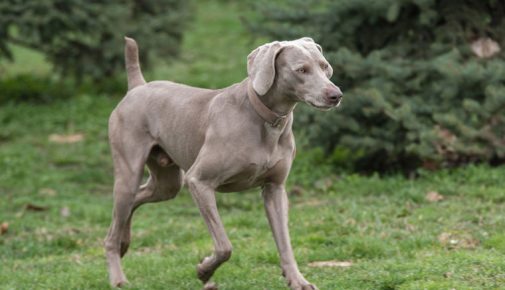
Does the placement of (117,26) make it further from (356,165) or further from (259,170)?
(259,170)

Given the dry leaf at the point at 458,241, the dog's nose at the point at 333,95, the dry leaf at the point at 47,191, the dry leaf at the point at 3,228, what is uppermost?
the dog's nose at the point at 333,95

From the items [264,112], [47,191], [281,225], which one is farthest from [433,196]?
[47,191]

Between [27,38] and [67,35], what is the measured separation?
1.00 m

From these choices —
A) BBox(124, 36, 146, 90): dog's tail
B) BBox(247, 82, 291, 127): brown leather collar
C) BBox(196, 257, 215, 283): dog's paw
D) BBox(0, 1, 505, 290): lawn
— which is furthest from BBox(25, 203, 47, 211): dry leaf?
BBox(247, 82, 291, 127): brown leather collar

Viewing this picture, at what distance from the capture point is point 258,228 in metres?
9.38

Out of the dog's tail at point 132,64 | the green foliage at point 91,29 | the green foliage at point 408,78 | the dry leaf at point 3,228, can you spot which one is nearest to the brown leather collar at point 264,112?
the dog's tail at point 132,64

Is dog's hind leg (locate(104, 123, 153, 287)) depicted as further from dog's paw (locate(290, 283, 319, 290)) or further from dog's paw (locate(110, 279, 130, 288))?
dog's paw (locate(290, 283, 319, 290))

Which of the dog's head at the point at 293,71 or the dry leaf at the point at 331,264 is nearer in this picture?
the dog's head at the point at 293,71

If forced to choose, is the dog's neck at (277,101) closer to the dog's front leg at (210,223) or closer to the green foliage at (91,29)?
the dog's front leg at (210,223)

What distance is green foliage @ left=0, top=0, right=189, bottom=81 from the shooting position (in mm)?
Result: 14284

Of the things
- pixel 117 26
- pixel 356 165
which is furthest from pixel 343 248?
pixel 117 26

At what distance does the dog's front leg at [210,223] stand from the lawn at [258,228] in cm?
49

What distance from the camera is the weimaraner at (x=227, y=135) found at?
639 cm

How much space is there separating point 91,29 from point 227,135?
870 cm
